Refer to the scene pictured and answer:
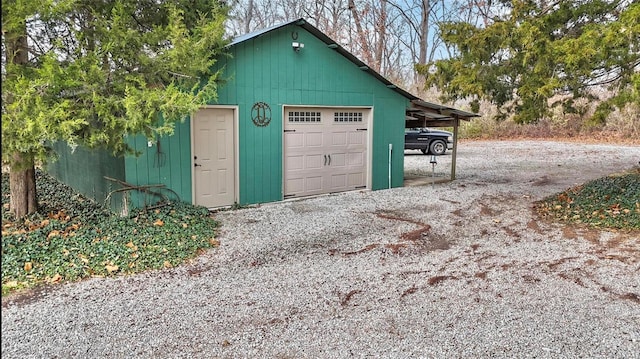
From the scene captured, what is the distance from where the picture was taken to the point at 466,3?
955 inches

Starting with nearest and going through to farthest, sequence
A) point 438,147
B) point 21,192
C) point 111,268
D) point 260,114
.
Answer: point 111,268, point 21,192, point 260,114, point 438,147

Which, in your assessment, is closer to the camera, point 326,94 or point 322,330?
point 322,330

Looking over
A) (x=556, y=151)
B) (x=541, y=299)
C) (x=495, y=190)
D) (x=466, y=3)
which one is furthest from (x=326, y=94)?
(x=466, y=3)

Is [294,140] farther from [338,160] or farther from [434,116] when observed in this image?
[434,116]

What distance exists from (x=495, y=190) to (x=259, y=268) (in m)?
6.93

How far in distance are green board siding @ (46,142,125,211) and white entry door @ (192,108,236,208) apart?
121 cm

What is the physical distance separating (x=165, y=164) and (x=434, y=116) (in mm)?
6803

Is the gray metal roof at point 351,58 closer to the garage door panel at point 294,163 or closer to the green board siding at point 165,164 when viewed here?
the green board siding at point 165,164

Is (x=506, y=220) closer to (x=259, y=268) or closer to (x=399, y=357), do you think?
(x=259, y=268)

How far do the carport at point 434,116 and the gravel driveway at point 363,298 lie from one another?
395 cm

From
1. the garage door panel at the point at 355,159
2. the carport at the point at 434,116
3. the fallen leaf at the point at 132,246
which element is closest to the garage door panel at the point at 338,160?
the garage door panel at the point at 355,159

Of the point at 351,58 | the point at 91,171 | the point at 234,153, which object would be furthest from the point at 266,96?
the point at 91,171

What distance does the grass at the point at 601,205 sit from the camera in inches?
264

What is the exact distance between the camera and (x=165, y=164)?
23.8ft
